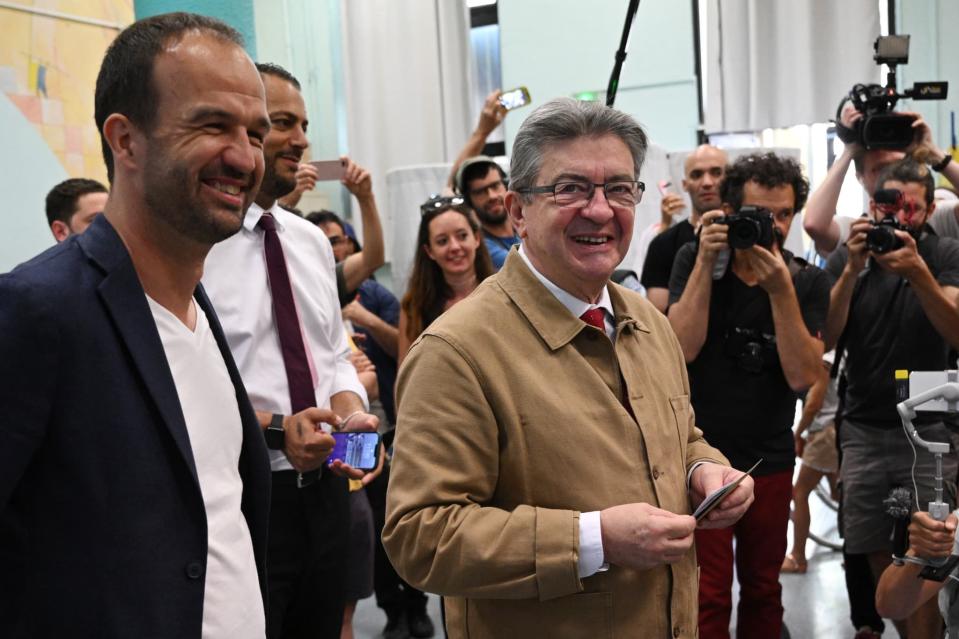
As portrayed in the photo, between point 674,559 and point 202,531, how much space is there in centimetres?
64

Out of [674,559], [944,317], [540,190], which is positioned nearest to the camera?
[674,559]

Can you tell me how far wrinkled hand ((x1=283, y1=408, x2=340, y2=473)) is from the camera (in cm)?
182

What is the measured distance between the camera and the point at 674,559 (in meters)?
1.31

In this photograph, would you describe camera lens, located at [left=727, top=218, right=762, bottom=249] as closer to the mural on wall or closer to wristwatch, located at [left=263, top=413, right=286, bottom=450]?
wristwatch, located at [left=263, top=413, right=286, bottom=450]

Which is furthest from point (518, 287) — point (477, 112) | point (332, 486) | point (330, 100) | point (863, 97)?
point (477, 112)

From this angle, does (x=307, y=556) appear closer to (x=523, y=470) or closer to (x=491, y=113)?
(x=523, y=470)

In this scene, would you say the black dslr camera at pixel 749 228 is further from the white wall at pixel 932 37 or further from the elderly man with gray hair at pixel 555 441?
the white wall at pixel 932 37

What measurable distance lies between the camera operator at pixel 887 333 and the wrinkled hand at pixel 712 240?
51 centimetres

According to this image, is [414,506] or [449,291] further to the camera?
[449,291]

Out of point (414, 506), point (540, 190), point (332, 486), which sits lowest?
point (332, 486)

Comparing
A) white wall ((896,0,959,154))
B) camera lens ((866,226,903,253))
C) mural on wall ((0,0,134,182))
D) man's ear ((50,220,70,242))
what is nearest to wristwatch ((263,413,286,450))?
man's ear ((50,220,70,242))

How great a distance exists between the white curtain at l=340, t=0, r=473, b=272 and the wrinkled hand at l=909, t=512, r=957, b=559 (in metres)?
3.99

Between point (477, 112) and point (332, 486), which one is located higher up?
point (477, 112)

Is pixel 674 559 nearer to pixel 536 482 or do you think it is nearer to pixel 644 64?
pixel 536 482
